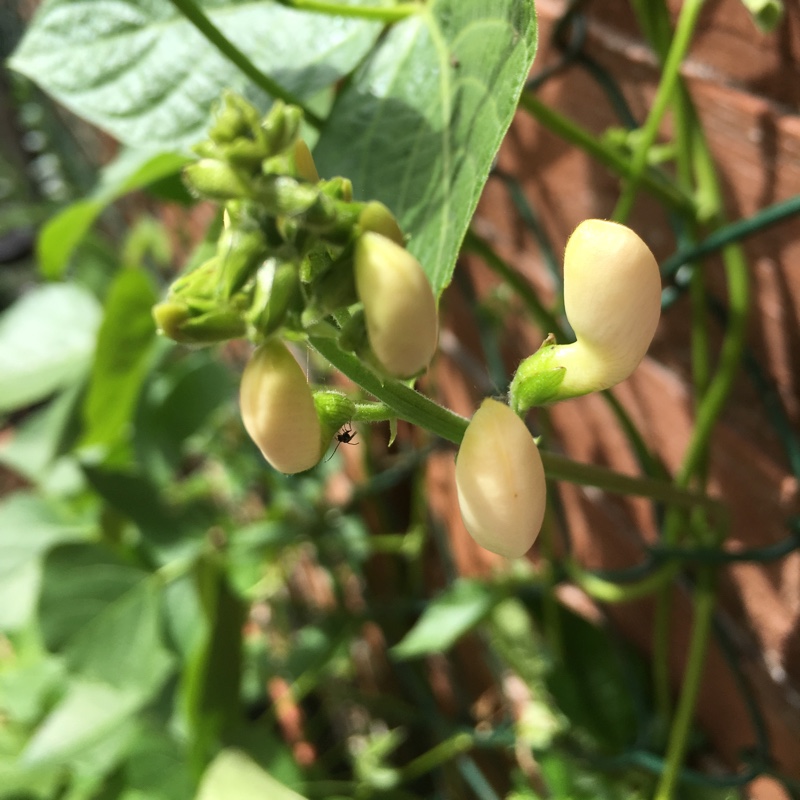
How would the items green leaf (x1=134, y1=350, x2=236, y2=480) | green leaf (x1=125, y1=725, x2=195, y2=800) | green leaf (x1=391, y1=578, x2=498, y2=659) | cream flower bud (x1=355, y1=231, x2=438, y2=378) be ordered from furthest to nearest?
1. green leaf (x1=134, y1=350, x2=236, y2=480)
2. green leaf (x1=125, y1=725, x2=195, y2=800)
3. green leaf (x1=391, y1=578, x2=498, y2=659)
4. cream flower bud (x1=355, y1=231, x2=438, y2=378)

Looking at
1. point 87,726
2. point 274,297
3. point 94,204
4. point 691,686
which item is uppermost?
point 274,297

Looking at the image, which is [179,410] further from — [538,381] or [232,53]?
[538,381]

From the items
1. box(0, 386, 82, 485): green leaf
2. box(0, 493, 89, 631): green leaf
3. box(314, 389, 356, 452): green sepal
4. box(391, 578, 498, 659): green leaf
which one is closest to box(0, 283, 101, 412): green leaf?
box(0, 386, 82, 485): green leaf

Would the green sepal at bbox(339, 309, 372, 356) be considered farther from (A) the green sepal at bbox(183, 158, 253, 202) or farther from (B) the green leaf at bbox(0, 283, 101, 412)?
Answer: (B) the green leaf at bbox(0, 283, 101, 412)

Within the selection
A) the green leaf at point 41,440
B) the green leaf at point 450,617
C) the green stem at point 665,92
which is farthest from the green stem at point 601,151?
the green leaf at point 41,440

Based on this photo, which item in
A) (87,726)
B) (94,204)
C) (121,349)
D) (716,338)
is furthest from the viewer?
(87,726)

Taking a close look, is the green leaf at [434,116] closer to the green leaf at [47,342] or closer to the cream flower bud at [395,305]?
the cream flower bud at [395,305]

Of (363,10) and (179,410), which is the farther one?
(179,410)

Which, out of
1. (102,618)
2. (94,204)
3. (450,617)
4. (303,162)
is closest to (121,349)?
(94,204)
